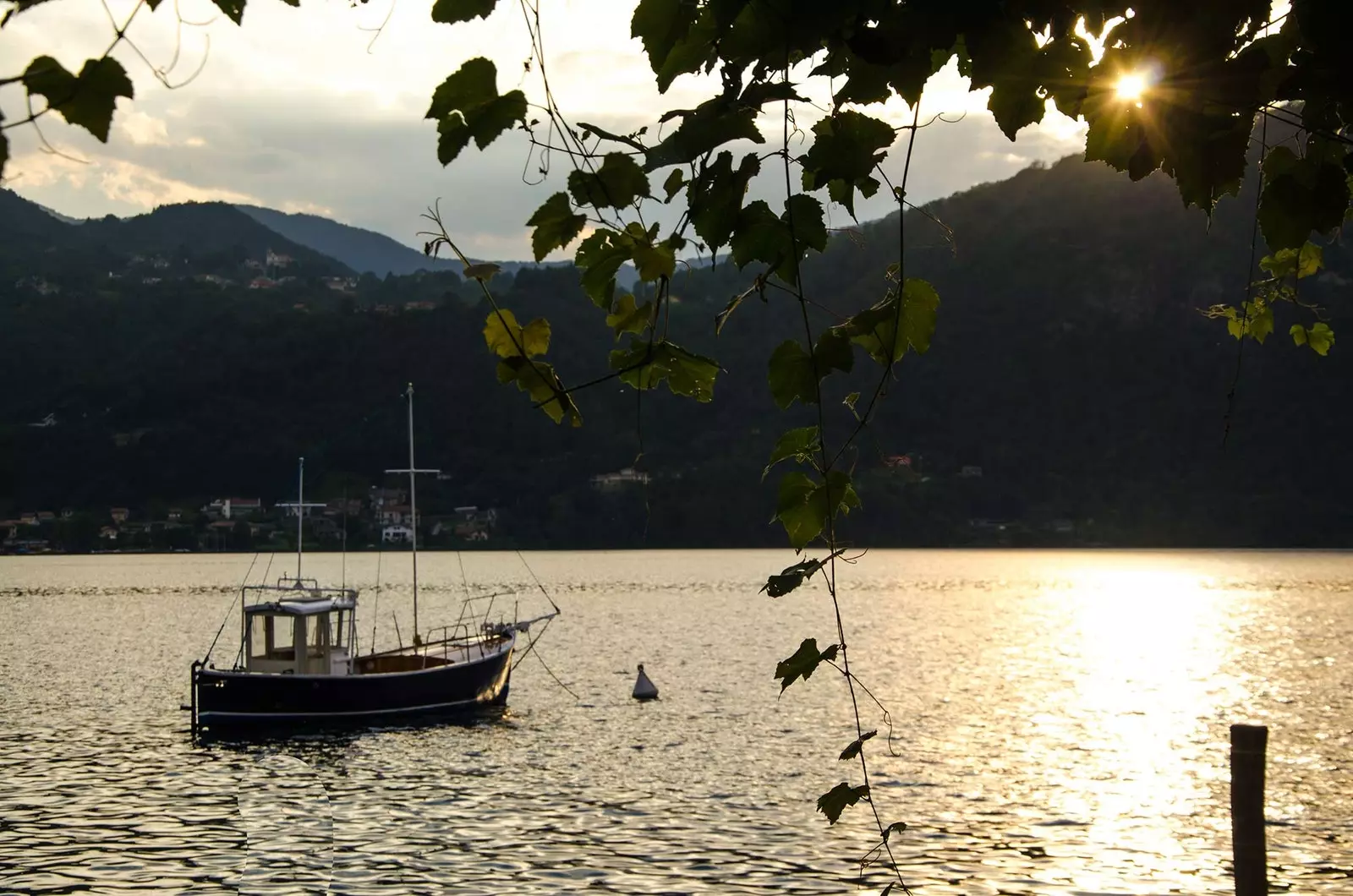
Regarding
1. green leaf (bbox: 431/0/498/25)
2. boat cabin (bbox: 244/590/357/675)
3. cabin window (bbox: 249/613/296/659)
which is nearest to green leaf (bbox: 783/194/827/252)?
green leaf (bbox: 431/0/498/25)

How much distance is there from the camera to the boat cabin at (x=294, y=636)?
38.5 metres

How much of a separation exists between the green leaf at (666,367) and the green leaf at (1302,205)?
4.01 feet

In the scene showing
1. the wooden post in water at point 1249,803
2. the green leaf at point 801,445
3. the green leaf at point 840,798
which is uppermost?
the green leaf at point 801,445

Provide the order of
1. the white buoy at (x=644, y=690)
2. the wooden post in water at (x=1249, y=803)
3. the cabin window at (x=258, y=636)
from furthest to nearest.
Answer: the white buoy at (x=644, y=690)
the cabin window at (x=258, y=636)
the wooden post in water at (x=1249, y=803)

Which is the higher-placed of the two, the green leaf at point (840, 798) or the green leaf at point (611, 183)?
the green leaf at point (611, 183)

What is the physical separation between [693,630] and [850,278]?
108020mm

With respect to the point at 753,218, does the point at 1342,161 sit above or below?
above

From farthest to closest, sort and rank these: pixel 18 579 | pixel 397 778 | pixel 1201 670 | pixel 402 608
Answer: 1. pixel 18 579
2. pixel 402 608
3. pixel 1201 670
4. pixel 397 778

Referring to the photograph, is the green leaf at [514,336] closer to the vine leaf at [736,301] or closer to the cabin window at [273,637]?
the vine leaf at [736,301]

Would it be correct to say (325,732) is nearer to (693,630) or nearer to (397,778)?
(397,778)

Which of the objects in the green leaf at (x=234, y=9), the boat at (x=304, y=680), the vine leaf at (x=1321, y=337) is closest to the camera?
the green leaf at (x=234, y=9)

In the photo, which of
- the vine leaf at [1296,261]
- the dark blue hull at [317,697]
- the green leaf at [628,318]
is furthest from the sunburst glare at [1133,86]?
the dark blue hull at [317,697]

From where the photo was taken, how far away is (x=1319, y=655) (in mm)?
69812

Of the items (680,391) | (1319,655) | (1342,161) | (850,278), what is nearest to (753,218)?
(680,391)
